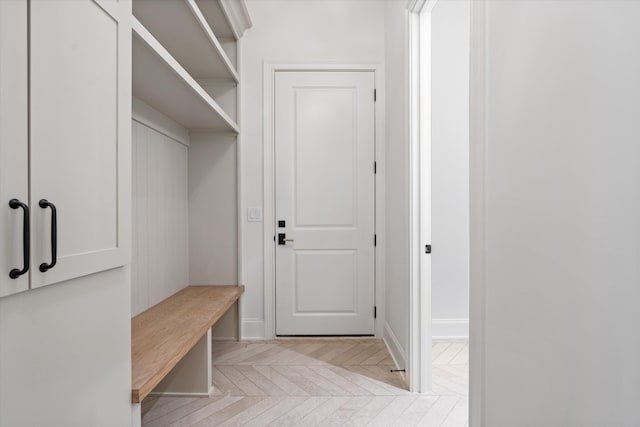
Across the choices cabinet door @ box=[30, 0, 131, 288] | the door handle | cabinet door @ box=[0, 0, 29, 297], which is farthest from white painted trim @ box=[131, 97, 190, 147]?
cabinet door @ box=[0, 0, 29, 297]

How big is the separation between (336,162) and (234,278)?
133 centimetres

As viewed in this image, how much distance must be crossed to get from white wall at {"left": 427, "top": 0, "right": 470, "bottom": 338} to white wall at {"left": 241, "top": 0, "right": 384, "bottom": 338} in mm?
534

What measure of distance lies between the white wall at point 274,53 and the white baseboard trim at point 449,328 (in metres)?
1.51

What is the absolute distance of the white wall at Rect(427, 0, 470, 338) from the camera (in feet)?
9.62

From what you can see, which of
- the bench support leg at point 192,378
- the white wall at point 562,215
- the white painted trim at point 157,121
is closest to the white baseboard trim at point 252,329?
the bench support leg at point 192,378

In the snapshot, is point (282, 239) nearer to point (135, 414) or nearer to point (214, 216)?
point (214, 216)

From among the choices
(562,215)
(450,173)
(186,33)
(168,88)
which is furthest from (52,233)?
(450,173)

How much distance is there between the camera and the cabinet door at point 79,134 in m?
0.80

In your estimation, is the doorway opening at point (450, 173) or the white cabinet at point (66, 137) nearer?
the white cabinet at point (66, 137)

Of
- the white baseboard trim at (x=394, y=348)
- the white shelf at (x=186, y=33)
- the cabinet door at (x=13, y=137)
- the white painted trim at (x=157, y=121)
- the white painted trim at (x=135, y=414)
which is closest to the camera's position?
the cabinet door at (x=13, y=137)

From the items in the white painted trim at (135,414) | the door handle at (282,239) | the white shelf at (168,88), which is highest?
the white shelf at (168,88)

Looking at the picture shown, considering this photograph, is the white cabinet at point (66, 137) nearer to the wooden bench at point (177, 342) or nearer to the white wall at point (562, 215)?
the wooden bench at point (177, 342)

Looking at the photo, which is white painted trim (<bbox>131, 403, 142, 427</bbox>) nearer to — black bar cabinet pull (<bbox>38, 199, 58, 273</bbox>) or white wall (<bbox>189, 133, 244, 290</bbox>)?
black bar cabinet pull (<bbox>38, 199, 58, 273</bbox>)

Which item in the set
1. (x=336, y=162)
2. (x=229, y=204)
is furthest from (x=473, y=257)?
(x=229, y=204)
